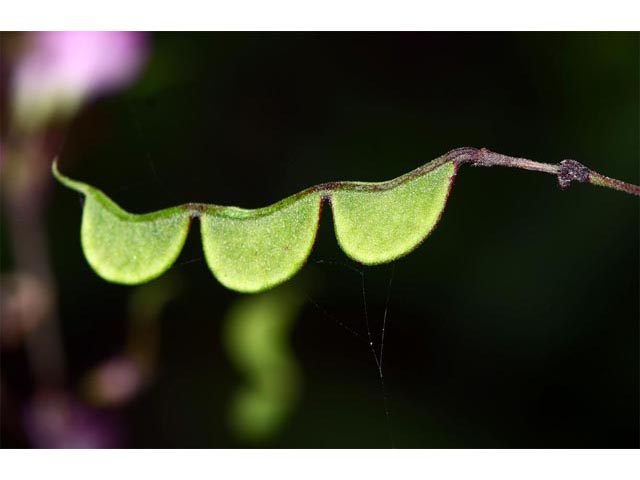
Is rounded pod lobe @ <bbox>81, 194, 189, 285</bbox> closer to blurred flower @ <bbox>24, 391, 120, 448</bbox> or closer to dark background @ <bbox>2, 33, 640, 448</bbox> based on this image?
blurred flower @ <bbox>24, 391, 120, 448</bbox>

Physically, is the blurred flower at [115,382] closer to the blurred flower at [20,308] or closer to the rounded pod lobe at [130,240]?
the blurred flower at [20,308]

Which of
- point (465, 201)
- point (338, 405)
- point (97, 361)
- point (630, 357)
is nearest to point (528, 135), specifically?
point (465, 201)

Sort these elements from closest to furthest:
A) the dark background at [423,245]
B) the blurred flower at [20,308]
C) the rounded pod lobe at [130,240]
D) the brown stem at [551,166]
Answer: the brown stem at [551,166]
the rounded pod lobe at [130,240]
the blurred flower at [20,308]
the dark background at [423,245]

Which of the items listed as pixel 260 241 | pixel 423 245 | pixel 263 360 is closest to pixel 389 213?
pixel 260 241

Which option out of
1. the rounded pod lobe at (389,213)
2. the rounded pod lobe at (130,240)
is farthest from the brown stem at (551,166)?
the rounded pod lobe at (130,240)

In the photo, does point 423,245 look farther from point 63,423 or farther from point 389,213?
point 389,213

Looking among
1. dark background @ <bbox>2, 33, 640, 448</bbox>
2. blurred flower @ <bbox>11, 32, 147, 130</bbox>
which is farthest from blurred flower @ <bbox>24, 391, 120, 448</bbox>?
blurred flower @ <bbox>11, 32, 147, 130</bbox>
